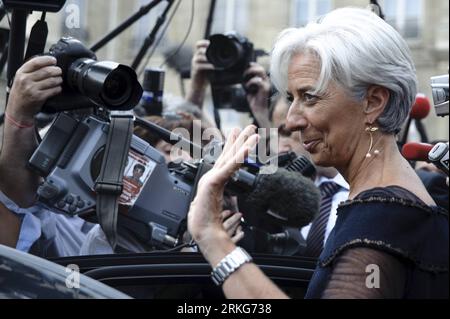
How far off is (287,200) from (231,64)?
4.36ft

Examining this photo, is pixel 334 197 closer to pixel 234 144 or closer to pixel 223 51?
pixel 223 51

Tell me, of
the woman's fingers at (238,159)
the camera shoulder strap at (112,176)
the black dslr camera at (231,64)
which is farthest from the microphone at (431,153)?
the black dslr camera at (231,64)

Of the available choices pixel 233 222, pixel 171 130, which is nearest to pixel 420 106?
pixel 171 130

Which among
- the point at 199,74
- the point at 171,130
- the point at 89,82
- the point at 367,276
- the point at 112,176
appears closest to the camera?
the point at 367,276

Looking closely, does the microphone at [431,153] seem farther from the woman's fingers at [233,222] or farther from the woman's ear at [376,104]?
the woman's fingers at [233,222]

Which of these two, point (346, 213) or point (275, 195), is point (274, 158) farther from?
point (346, 213)

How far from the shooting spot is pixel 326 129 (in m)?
2.34

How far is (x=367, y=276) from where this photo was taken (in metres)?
2.03

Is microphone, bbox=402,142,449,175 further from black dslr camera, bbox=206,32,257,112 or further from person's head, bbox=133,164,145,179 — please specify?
black dslr camera, bbox=206,32,257,112

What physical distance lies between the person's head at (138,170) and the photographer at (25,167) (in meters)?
0.28

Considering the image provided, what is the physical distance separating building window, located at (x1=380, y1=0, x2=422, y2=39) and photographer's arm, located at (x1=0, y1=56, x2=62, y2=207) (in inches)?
726

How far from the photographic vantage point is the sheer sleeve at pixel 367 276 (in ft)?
6.65
